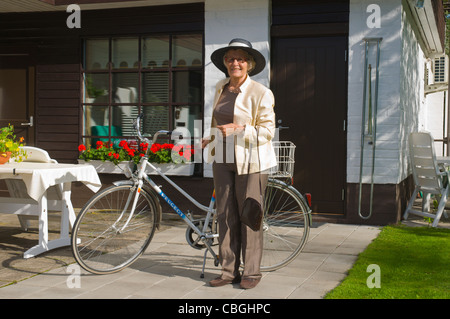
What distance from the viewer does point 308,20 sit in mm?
7625

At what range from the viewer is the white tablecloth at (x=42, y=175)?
5.01 m

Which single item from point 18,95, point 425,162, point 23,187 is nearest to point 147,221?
point 23,187

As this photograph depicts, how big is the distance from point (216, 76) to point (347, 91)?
5.86 feet

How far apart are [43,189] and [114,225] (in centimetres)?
95

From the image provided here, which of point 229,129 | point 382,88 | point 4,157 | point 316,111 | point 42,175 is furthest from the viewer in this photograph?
point 316,111

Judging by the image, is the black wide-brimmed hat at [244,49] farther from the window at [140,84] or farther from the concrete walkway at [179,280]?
the window at [140,84]

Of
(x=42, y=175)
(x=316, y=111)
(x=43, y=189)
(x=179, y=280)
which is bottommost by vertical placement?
(x=179, y=280)

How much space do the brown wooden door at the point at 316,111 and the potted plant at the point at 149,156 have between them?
4.55 ft

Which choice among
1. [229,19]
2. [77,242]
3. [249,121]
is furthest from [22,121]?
[249,121]

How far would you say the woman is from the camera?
4246mm

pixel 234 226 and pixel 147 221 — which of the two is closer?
pixel 234 226

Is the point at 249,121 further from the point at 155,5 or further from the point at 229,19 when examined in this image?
the point at 155,5

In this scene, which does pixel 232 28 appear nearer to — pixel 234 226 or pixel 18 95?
pixel 18 95

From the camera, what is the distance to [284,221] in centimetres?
459
